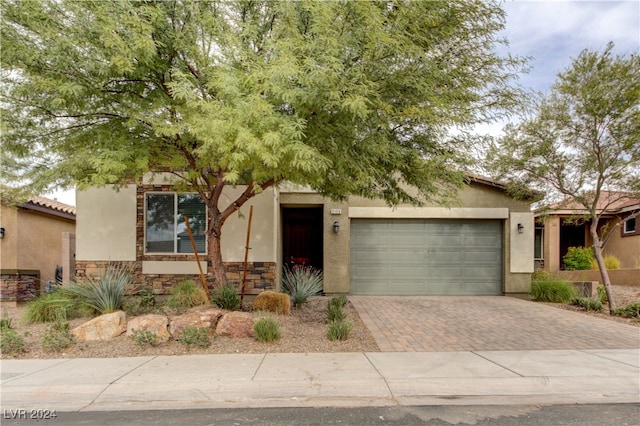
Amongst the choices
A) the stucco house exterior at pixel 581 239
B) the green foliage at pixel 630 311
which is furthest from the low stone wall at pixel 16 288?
the stucco house exterior at pixel 581 239

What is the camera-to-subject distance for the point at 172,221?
1169 centimetres

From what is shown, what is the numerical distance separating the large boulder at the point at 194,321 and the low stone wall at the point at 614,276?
13233 mm

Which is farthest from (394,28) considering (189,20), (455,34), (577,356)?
(577,356)

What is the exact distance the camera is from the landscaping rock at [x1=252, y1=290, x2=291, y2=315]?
922cm

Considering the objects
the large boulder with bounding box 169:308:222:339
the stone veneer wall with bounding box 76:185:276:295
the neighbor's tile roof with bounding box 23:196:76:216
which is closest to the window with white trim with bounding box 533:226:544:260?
the stone veneer wall with bounding box 76:185:276:295

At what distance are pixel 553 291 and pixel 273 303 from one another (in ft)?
29.6

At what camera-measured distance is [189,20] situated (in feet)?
22.6

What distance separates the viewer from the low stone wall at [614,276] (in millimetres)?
14641

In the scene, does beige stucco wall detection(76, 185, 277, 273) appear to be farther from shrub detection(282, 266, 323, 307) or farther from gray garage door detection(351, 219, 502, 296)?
gray garage door detection(351, 219, 502, 296)

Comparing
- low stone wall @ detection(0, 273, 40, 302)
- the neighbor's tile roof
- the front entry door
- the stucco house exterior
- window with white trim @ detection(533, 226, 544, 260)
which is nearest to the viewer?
low stone wall @ detection(0, 273, 40, 302)

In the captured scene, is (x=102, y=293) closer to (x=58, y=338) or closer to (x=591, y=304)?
(x=58, y=338)

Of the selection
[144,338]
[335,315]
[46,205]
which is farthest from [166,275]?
[46,205]

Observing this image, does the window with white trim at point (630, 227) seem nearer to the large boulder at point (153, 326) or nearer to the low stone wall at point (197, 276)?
the low stone wall at point (197, 276)

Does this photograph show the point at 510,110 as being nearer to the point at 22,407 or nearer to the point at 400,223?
the point at 400,223
